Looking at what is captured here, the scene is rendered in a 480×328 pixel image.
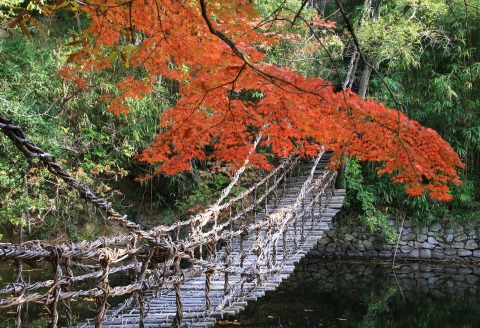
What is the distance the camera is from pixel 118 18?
154 inches

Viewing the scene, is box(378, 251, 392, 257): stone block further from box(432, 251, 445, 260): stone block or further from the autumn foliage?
the autumn foliage

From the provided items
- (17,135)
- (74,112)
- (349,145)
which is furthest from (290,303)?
(17,135)

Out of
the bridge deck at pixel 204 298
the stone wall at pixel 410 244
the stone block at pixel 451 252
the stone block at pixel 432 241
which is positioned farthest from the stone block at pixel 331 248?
the bridge deck at pixel 204 298

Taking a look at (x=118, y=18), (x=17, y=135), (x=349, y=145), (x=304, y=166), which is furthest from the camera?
(x=304, y=166)

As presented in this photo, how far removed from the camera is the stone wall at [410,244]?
8.66 m

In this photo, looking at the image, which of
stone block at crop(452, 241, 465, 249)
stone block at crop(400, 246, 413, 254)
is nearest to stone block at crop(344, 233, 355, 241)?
stone block at crop(400, 246, 413, 254)

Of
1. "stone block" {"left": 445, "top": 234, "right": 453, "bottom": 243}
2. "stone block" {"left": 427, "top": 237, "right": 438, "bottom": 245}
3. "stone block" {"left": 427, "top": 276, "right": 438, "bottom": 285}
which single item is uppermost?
"stone block" {"left": 445, "top": 234, "right": 453, "bottom": 243}

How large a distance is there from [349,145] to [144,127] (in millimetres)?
3119

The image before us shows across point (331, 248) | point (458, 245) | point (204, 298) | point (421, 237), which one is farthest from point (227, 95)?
point (458, 245)

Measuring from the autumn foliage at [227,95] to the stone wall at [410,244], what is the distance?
1977 millimetres

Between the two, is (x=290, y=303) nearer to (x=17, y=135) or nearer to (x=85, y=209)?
(x=85, y=209)

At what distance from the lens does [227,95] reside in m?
5.84

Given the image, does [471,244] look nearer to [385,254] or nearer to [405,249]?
[405,249]

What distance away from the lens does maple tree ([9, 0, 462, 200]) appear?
3908mm
